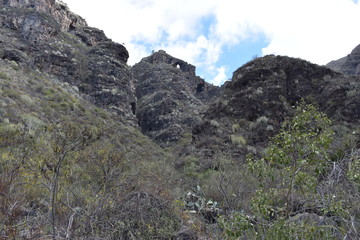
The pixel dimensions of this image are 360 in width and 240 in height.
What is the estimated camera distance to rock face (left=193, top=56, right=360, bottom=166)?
1388 centimetres

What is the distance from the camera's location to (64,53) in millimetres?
25938

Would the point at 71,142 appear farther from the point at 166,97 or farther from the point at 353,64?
the point at 353,64

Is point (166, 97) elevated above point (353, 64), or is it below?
below

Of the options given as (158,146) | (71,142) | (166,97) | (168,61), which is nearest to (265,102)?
(158,146)

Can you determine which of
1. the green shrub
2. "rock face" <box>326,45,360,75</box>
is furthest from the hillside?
"rock face" <box>326,45,360,75</box>

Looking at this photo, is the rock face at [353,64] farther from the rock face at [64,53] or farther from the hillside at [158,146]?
the rock face at [64,53]

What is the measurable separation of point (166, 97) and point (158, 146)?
34.2ft

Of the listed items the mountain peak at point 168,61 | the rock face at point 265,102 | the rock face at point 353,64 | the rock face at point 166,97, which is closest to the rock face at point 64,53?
the rock face at point 166,97

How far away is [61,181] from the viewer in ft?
20.4

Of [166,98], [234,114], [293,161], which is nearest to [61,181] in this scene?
[293,161]

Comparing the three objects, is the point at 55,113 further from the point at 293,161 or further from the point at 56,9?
the point at 56,9

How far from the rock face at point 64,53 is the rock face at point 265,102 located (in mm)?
12152

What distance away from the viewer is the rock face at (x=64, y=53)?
23.2 m

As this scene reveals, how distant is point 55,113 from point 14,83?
3616 millimetres
